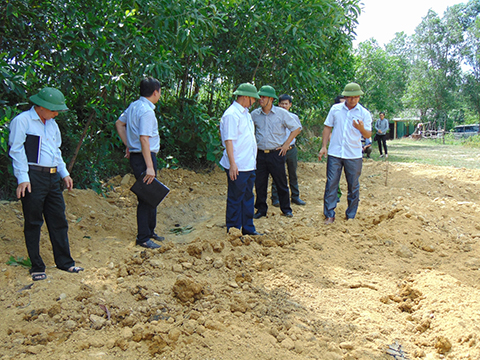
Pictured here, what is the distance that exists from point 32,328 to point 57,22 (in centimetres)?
355

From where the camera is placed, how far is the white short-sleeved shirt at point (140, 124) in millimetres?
4133

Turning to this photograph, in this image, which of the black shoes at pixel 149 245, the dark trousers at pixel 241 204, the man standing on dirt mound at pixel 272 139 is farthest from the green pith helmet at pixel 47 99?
the man standing on dirt mound at pixel 272 139

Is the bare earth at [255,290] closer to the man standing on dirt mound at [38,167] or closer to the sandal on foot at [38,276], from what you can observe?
the sandal on foot at [38,276]

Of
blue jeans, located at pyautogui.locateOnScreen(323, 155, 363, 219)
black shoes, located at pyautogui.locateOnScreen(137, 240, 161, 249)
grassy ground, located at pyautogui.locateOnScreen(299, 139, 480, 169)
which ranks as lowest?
black shoes, located at pyautogui.locateOnScreen(137, 240, 161, 249)

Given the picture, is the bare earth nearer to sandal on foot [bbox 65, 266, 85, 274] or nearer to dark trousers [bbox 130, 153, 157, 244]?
sandal on foot [bbox 65, 266, 85, 274]

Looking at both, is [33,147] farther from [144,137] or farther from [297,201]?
[297,201]

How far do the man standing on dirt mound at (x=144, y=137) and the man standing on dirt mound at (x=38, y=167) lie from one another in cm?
87

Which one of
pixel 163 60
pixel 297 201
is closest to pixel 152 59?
pixel 163 60

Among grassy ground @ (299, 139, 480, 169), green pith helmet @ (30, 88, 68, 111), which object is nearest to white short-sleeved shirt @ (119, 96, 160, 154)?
green pith helmet @ (30, 88, 68, 111)

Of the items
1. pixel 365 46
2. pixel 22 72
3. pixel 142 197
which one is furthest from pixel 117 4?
pixel 365 46

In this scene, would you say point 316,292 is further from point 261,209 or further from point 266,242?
point 261,209

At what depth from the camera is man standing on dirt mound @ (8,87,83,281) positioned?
10.6 feet

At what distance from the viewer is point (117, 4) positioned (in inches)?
183

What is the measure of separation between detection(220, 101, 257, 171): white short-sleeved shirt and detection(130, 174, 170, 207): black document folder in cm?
83
